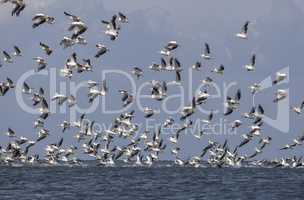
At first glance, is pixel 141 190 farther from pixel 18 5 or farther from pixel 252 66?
pixel 18 5

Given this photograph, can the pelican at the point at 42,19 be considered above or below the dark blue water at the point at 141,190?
above

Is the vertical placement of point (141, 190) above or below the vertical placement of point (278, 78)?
below

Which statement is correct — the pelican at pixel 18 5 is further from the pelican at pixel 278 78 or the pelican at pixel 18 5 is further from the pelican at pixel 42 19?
the pelican at pixel 278 78

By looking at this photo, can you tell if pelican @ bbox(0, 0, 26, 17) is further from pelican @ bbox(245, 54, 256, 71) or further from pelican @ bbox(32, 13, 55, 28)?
pelican @ bbox(245, 54, 256, 71)

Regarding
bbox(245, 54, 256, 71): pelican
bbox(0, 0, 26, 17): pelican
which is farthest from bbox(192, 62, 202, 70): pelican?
bbox(0, 0, 26, 17): pelican

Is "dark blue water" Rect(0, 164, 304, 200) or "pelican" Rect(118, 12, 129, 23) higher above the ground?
"pelican" Rect(118, 12, 129, 23)

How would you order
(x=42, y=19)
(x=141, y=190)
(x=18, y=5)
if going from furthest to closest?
(x=141, y=190)
(x=42, y=19)
(x=18, y=5)

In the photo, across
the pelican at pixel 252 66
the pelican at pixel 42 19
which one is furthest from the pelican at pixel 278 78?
the pelican at pixel 42 19

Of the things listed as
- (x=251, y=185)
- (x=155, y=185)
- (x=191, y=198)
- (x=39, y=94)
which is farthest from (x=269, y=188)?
(x=39, y=94)

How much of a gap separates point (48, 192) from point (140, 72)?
13371 millimetres

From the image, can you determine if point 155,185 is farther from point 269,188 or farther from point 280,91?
point 280,91

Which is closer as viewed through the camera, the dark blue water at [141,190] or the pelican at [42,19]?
the pelican at [42,19]

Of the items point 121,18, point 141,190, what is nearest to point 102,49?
point 121,18

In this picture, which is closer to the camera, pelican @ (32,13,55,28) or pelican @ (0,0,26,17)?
pelican @ (0,0,26,17)
